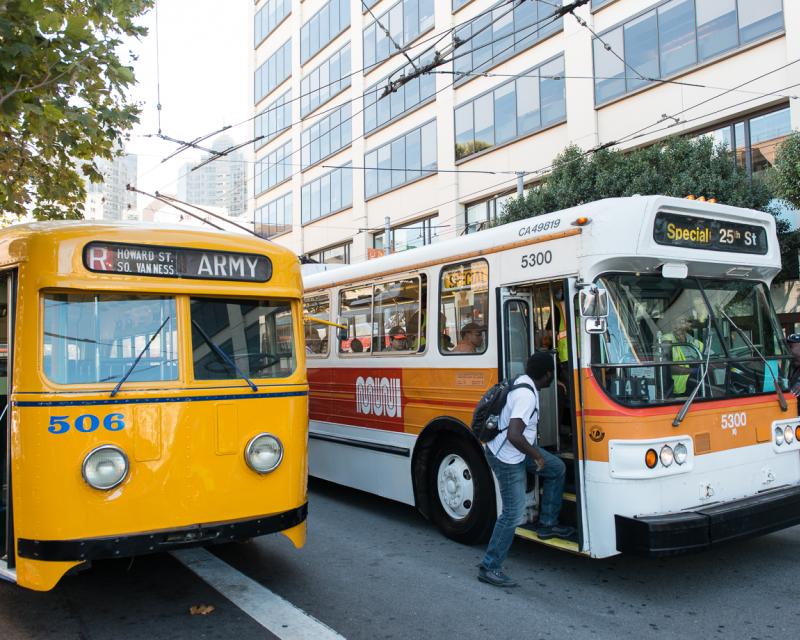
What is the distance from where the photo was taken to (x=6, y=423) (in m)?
5.08

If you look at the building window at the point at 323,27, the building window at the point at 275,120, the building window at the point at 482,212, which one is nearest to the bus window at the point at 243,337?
the building window at the point at 482,212

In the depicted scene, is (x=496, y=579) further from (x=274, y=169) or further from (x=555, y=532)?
(x=274, y=169)

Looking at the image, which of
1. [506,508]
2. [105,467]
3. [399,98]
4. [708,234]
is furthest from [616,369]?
[399,98]

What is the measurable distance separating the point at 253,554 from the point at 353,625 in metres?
1.98

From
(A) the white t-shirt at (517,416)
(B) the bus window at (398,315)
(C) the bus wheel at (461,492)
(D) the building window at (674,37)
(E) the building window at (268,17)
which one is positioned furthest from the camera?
(E) the building window at (268,17)

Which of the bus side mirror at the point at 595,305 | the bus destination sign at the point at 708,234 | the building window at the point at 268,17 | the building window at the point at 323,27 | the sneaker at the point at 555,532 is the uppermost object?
the building window at the point at 268,17

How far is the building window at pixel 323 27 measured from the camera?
109ft

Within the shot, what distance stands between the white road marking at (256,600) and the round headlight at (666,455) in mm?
2592

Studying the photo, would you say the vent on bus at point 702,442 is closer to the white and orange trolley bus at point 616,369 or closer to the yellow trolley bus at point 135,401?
the white and orange trolley bus at point 616,369

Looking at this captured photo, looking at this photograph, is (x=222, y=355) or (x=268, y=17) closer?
(x=222, y=355)

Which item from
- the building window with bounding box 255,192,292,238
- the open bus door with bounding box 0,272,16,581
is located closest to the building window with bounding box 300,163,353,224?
the building window with bounding box 255,192,292,238

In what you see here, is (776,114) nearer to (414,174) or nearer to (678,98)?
(678,98)

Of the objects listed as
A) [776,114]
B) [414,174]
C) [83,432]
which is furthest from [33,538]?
[414,174]

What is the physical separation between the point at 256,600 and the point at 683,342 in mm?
3828
